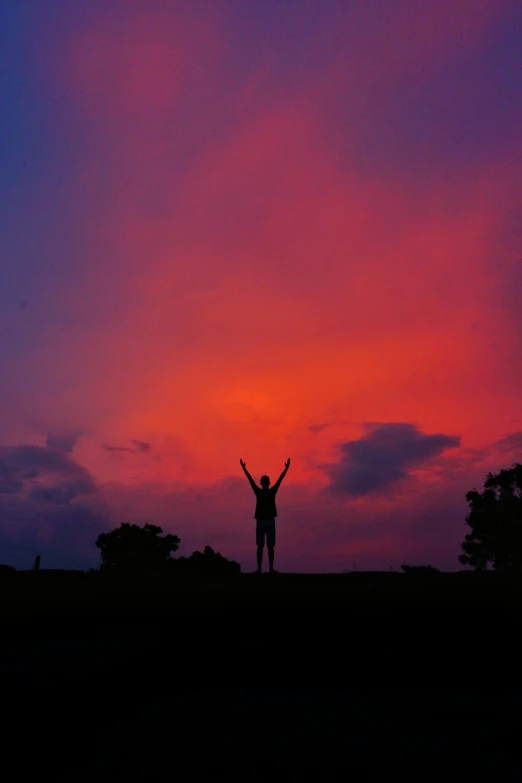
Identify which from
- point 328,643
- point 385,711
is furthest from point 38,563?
point 385,711

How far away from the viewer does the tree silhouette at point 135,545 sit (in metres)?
73.0

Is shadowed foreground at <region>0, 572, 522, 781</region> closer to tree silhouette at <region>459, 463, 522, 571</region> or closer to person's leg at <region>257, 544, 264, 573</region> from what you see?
person's leg at <region>257, 544, 264, 573</region>

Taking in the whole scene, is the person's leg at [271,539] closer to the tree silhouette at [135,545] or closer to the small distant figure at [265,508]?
the small distant figure at [265,508]

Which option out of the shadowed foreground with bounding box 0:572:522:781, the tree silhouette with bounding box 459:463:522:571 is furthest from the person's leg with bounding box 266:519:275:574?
the tree silhouette with bounding box 459:463:522:571

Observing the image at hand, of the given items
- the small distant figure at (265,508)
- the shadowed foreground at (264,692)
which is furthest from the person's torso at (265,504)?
the shadowed foreground at (264,692)

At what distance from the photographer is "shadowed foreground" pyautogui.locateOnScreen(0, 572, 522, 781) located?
298 cm

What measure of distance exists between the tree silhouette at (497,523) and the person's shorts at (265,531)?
46.1 m

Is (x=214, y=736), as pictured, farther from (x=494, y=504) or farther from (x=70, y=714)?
(x=494, y=504)

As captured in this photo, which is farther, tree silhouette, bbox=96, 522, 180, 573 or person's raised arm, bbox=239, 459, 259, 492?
tree silhouette, bbox=96, 522, 180, 573

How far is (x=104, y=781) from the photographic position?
2.73 meters

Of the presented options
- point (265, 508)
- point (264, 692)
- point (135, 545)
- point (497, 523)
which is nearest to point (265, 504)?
point (265, 508)

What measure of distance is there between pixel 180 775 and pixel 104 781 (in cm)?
30

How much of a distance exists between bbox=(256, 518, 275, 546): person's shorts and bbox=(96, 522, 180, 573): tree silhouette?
2340 inches

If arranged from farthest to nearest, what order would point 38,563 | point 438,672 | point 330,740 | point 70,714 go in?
point 38,563, point 438,672, point 70,714, point 330,740
